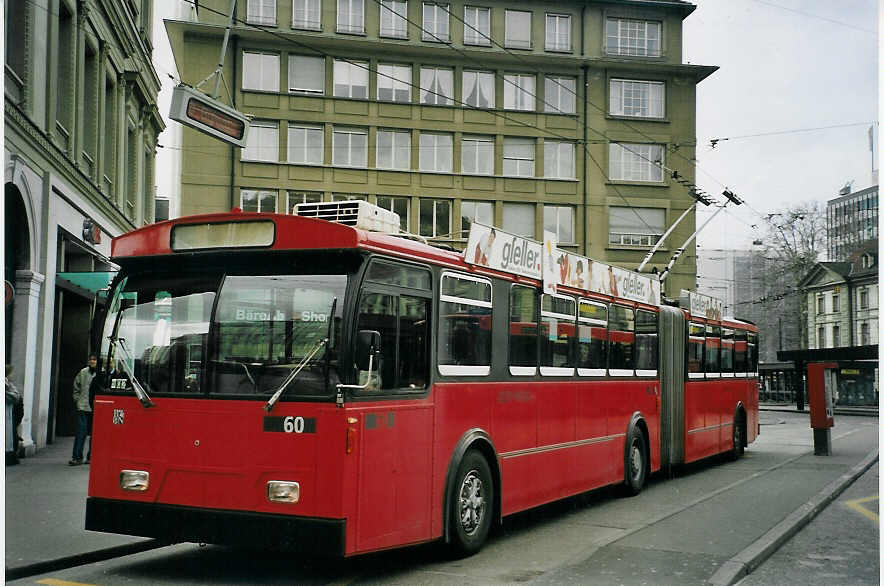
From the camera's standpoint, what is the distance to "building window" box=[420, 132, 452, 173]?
136 feet

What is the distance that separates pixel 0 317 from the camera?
35.0 feet

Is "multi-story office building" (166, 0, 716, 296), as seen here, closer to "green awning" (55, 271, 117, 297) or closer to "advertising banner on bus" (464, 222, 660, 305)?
"green awning" (55, 271, 117, 297)

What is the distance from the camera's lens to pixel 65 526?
A: 31.9ft

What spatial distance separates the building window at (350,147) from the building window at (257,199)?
2.96 m

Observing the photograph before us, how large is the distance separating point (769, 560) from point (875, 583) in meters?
0.97

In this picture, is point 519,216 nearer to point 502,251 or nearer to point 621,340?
point 621,340

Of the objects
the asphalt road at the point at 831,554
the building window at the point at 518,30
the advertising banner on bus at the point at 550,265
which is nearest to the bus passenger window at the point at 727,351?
the advertising banner on bus at the point at 550,265

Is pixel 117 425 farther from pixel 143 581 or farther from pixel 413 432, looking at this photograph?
pixel 413 432

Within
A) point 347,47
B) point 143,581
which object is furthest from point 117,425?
point 347,47

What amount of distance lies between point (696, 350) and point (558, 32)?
2033 centimetres

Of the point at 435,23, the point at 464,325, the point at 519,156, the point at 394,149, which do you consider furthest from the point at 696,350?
the point at 394,149

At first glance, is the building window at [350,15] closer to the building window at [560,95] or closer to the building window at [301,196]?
the building window at [560,95]

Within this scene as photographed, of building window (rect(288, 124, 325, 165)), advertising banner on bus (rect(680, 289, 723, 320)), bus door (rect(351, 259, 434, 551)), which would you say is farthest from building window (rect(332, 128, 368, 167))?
bus door (rect(351, 259, 434, 551))

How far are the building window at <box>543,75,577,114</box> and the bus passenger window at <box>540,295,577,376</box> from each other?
90.2 ft
